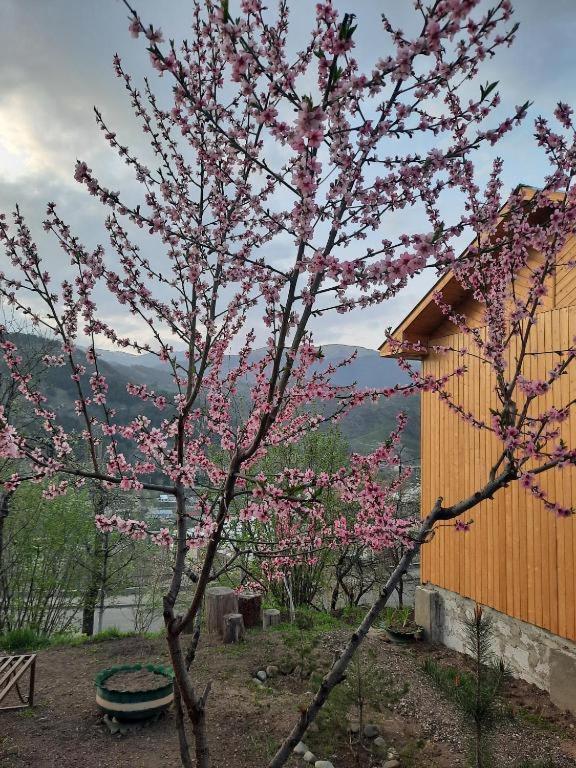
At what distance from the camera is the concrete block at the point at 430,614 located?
782 cm

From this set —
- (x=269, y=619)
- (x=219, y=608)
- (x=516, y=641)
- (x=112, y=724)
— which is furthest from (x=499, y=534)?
(x=112, y=724)

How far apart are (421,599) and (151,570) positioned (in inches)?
542

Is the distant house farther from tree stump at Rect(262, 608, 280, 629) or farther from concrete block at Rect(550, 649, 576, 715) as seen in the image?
tree stump at Rect(262, 608, 280, 629)

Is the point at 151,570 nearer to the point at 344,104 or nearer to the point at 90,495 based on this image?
the point at 90,495

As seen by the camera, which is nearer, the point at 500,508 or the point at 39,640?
the point at 500,508

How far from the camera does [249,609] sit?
8.60 metres

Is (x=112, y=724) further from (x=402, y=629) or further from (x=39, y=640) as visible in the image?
(x=402, y=629)

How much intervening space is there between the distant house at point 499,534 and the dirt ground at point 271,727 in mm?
607

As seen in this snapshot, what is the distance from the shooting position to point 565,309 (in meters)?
5.97

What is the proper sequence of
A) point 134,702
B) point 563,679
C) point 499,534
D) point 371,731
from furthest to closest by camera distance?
point 499,534 < point 563,679 < point 134,702 < point 371,731

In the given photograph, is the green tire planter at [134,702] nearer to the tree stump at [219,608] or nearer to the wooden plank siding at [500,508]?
the tree stump at [219,608]

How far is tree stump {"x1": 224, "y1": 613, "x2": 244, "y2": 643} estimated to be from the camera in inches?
306

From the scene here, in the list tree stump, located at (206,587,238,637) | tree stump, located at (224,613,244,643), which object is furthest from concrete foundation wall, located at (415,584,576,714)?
tree stump, located at (206,587,238,637)

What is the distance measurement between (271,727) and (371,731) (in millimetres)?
1026
